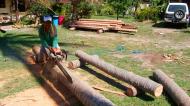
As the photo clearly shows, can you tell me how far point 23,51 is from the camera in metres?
12.3

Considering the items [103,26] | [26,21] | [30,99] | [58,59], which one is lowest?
[30,99]

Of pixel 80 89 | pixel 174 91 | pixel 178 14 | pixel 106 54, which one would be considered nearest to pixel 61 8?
pixel 178 14

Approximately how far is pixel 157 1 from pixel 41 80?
21.8 m

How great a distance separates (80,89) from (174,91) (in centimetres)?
212

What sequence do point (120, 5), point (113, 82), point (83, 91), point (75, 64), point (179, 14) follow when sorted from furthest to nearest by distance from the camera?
1. point (120, 5)
2. point (179, 14)
3. point (75, 64)
4. point (113, 82)
5. point (83, 91)

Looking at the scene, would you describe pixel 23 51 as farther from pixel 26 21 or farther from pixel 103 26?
pixel 26 21

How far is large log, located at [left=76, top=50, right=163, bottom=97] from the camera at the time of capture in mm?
6931

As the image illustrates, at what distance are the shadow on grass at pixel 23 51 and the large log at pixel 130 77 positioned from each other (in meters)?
1.49

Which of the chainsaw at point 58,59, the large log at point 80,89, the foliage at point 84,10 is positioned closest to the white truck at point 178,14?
the foliage at point 84,10

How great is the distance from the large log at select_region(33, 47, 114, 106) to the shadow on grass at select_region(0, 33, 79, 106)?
0.30 m

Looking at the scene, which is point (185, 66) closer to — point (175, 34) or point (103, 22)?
point (175, 34)

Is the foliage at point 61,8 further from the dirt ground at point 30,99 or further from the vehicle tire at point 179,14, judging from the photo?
the dirt ground at point 30,99

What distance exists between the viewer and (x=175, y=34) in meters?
18.2

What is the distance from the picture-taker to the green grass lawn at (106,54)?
26.1ft
